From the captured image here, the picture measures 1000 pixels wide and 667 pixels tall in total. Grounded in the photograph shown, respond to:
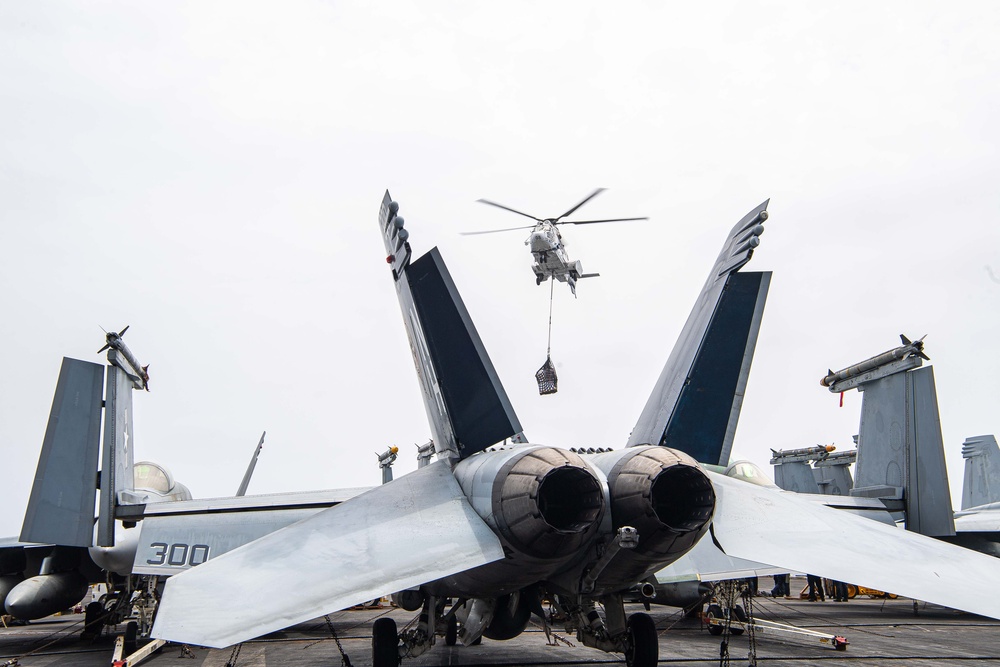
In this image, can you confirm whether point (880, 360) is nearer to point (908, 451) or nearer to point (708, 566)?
point (908, 451)

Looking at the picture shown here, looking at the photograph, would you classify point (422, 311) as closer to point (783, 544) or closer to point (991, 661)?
point (783, 544)

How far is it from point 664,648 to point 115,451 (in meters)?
8.04

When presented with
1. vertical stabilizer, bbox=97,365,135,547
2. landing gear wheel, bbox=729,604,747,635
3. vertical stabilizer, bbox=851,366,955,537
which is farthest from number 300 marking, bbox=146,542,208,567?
vertical stabilizer, bbox=851,366,955,537

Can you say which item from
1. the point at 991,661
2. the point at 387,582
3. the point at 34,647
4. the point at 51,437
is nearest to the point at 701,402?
the point at 387,582

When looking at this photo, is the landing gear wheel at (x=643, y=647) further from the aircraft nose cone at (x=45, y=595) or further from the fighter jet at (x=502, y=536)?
the aircraft nose cone at (x=45, y=595)

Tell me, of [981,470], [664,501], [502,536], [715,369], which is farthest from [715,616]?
[981,470]

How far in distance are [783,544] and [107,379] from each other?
9829 millimetres

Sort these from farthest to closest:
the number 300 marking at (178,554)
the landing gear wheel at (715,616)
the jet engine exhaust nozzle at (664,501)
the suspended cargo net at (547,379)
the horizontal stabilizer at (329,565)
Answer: the suspended cargo net at (547,379) < the landing gear wheel at (715,616) < the number 300 marking at (178,554) < the jet engine exhaust nozzle at (664,501) < the horizontal stabilizer at (329,565)

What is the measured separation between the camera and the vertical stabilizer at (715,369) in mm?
6324

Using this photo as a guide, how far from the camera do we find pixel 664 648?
9969 millimetres

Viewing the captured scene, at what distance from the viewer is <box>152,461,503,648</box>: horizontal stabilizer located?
366cm

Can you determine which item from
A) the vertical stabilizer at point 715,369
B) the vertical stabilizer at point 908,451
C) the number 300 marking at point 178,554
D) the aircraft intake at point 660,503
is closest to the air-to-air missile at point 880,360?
the vertical stabilizer at point 908,451

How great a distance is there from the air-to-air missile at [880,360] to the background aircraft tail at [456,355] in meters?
9.44

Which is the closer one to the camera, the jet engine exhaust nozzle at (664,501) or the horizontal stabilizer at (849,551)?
the horizontal stabilizer at (849,551)
